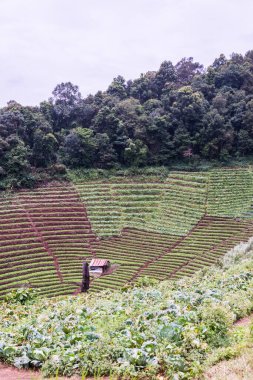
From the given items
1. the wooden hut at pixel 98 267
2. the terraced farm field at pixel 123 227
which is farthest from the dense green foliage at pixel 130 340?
the wooden hut at pixel 98 267

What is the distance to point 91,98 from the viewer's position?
5953 centimetres

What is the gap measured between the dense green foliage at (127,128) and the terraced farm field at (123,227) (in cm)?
468

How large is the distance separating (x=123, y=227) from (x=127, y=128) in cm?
1934

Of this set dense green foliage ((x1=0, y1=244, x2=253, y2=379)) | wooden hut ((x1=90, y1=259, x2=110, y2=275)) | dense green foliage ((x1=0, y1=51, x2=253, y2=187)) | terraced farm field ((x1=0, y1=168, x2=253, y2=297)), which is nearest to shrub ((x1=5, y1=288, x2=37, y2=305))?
dense green foliage ((x1=0, y1=244, x2=253, y2=379))

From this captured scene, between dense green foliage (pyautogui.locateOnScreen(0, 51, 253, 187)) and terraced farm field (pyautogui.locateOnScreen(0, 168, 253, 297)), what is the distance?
4.68 m

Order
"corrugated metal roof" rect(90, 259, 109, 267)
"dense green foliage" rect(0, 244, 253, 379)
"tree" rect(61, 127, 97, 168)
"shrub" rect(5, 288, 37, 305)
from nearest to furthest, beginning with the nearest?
"dense green foliage" rect(0, 244, 253, 379)
"shrub" rect(5, 288, 37, 305)
"corrugated metal roof" rect(90, 259, 109, 267)
"tree" rect(61, 127, 97, 168)

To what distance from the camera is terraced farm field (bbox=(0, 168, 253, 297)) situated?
98.4 ft

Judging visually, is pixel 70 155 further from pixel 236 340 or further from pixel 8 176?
pixel 236 340

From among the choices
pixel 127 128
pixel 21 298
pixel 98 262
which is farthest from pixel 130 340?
pixel 127 128

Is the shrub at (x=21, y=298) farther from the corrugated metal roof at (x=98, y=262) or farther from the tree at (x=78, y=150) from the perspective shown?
the tree at (x=78, y=150)

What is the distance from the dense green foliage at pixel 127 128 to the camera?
4657cm

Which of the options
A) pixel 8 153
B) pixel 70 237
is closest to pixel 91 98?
pixel 8 153

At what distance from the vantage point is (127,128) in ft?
174

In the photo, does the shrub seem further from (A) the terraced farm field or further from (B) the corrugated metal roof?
(B) the corrugated metal roof
